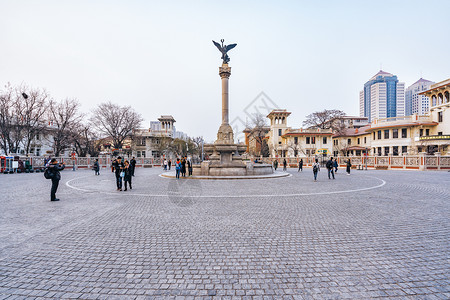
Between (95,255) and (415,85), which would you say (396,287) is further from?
(415,85)

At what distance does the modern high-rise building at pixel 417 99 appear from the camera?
15050cm

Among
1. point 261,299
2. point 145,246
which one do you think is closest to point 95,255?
point 145,246

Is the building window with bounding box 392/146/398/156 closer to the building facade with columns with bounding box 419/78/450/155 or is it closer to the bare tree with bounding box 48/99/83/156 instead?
the building facade with columns with bounding box 419/78/450/155

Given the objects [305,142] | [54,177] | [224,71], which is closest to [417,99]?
[305,142]

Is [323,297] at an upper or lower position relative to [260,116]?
lower

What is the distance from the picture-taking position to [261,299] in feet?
9.05

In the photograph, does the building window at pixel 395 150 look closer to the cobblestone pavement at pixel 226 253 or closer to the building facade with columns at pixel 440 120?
the building facade with columns at pixel 440 120

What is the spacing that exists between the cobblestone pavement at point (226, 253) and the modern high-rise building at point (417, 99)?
19294 cm

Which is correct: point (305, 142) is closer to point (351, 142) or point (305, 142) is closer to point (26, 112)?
point (351, 142)

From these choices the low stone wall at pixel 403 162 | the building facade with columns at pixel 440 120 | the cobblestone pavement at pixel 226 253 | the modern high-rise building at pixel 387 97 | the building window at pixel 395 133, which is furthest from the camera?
the modern high-rise building at pixel 387 97

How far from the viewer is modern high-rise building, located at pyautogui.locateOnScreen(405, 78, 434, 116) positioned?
15050 centimetres

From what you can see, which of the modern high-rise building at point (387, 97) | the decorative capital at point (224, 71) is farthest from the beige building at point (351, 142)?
the modern high-rise building at point (387, 97)

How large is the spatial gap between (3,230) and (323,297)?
718 cm

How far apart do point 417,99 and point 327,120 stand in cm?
14402
